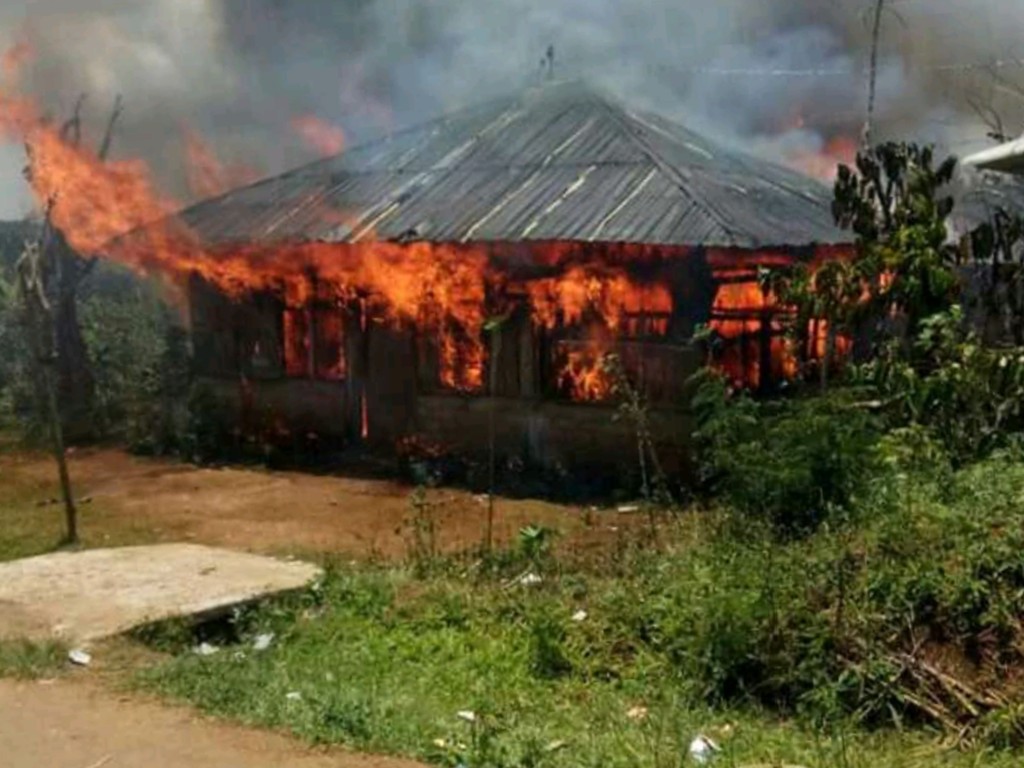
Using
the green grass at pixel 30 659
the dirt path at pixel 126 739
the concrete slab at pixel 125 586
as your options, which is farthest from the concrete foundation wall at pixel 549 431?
the dirt path at pixel 126 739

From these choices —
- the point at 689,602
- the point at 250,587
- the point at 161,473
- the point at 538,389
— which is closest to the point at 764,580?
the point at 689,602

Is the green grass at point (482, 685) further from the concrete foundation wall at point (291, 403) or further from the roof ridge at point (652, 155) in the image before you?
the concrete foundation wall at point (291, 403)

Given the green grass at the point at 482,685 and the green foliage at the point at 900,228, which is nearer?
the green grass at the point at 482,685

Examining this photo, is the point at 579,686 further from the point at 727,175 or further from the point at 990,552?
the point at 727,175

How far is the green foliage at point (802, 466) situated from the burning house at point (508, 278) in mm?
3968

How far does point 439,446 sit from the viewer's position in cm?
1475

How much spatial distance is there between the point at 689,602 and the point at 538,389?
25.2ft

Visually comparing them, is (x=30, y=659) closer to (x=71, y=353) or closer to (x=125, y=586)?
(x=125, y=586)

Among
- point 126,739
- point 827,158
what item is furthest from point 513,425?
point 827,158

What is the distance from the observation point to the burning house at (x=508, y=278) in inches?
516

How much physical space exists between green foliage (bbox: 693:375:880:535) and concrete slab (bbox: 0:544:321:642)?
118 inches

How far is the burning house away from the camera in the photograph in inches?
516

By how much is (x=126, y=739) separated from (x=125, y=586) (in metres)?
2.76

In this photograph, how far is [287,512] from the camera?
12.3m
